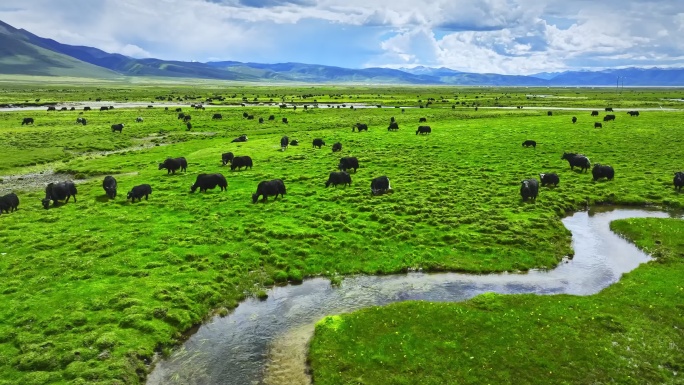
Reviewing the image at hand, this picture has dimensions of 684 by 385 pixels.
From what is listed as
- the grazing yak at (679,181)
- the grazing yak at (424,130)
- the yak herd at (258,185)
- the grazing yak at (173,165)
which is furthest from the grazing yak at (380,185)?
the grazing yak at (424,130)

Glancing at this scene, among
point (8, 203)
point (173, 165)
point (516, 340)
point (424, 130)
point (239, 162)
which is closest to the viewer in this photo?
point (516, 340)

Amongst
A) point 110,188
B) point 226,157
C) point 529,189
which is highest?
point 226,157

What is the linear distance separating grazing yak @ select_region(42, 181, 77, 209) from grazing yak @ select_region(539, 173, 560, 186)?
41633mm

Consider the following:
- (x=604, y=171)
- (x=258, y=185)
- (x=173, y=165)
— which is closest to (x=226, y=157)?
(x=173, y=165)

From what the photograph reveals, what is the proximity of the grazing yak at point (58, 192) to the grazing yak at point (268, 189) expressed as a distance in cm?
1538

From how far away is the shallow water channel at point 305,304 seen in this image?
15305 millimetres

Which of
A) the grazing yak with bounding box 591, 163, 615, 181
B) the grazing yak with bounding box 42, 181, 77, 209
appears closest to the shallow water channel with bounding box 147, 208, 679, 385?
the grazing yak with bounding box 591, 163, 615, 181

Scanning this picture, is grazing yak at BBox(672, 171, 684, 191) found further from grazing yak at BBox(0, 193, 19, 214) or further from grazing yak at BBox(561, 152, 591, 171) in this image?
grazing yak at BBox(0, 193, 19, 214)

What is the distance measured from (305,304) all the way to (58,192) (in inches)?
1012

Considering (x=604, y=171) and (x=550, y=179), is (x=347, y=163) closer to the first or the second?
(x=550, y=179)

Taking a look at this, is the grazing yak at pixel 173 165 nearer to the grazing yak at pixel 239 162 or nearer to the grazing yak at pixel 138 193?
the grazing yak at pixel 239 162

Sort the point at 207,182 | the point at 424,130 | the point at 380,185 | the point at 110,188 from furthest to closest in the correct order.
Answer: the point at 424,130
the point at 207,182
the point at 380,185
the point at 110,188

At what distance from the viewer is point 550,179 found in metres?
37.9

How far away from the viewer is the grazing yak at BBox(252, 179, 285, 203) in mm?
34125
